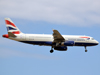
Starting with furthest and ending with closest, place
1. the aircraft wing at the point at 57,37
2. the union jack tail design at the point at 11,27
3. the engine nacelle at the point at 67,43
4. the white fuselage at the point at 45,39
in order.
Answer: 1. the union jack tail design at the point at 11,27
2. the engine nacelle at the point at 67,43
3. the white fuselage at the point at 45,39
4. the aircraft wing at the point at 57,37

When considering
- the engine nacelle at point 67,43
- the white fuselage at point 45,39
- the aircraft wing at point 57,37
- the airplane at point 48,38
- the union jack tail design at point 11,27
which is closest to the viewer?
the aircraft wing at point 57,37

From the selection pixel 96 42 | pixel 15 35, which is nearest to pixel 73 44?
pixel 96 42

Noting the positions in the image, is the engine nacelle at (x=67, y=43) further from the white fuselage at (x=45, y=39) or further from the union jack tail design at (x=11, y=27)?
the union jack tail design at (x=11, y=27)

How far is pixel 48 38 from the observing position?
292ft

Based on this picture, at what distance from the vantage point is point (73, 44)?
89.0 meters

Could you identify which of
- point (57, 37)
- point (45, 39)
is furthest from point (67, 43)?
point (45, 39)

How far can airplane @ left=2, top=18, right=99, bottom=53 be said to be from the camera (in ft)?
285

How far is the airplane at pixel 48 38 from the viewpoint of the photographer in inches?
3423

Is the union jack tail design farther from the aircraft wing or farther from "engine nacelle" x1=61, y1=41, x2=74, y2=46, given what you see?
"engine nacelle" x1=61, y1=41, x2=74, y2=46

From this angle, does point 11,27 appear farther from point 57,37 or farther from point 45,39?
point 57,37

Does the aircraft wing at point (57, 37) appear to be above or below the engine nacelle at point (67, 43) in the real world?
above

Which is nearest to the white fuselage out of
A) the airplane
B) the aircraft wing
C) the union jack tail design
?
the airplane

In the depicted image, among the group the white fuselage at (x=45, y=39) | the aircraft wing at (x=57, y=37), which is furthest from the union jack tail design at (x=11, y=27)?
the aircraft wing at (x=57, y=37)

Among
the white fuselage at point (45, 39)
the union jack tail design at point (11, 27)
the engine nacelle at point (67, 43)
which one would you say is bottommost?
the engine nacelle at point (67, 43)
